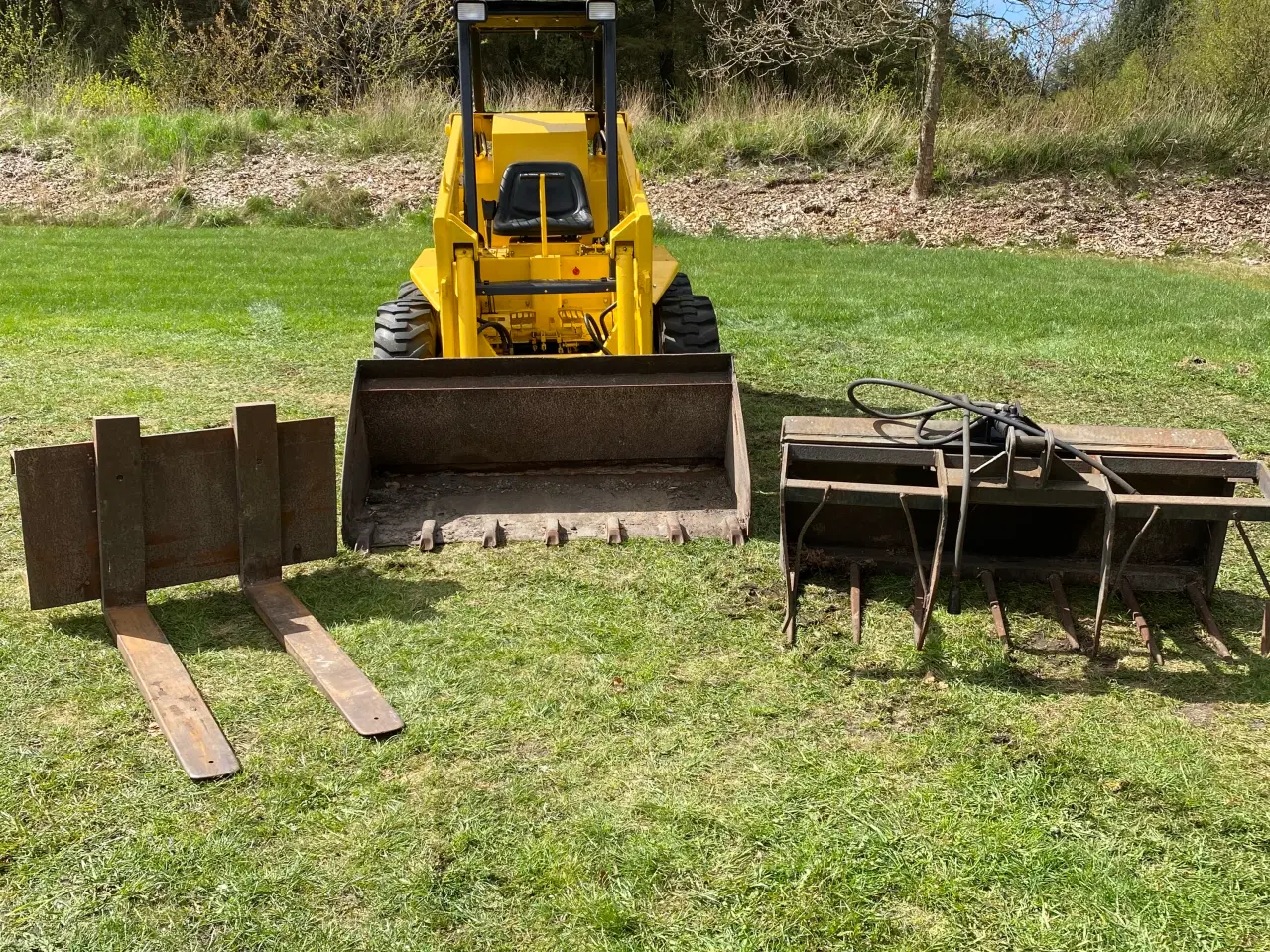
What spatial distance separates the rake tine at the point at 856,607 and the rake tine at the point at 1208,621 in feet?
3.86

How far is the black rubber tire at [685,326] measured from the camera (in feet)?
21.3

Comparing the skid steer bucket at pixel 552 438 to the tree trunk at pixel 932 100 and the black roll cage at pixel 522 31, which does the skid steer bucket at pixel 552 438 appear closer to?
the black roll cage at pixel 522 31

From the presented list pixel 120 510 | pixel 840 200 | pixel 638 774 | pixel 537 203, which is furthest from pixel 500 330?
pixel 840 200

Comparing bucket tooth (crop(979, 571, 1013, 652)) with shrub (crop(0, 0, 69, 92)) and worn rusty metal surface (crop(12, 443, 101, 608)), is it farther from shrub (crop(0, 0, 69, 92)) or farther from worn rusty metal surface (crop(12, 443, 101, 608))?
shrub (crop(0, 0, 69, 92))

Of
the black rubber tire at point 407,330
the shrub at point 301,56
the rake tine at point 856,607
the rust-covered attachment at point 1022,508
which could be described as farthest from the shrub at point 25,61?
the rake tine at point 856,607

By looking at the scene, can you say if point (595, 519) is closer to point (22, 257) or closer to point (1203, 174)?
point (22, 257)

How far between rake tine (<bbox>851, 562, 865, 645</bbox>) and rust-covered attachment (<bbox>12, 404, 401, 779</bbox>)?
5.31ft

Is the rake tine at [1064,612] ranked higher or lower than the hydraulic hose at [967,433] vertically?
lower

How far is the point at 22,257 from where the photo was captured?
12750 mm

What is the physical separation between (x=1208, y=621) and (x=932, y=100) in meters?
14.5

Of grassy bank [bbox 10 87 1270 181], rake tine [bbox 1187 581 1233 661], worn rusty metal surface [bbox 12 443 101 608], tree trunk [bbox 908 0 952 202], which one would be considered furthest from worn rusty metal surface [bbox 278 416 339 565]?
grassy bank [bbox 10 87 1270 181]

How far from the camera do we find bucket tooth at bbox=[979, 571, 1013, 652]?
160 inches

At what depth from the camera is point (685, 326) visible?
6.55m

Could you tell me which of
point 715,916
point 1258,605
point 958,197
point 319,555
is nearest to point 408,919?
point 715,916
